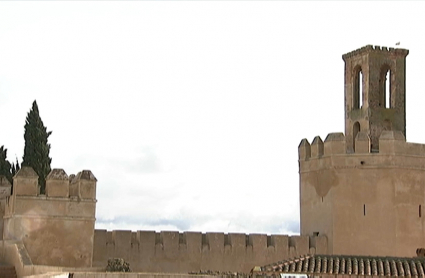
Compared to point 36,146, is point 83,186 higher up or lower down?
lower down

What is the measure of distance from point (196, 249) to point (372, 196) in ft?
19.0

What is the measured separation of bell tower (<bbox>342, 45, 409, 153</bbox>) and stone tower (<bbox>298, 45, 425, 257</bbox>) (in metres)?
0.11

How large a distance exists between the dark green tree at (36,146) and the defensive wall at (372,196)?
926 cm

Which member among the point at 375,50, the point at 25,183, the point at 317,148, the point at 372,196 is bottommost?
the point at 25,183

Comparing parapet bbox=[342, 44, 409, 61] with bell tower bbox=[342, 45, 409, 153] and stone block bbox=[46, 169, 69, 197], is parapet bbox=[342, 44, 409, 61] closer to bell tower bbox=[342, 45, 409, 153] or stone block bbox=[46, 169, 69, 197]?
bell tower bbox=[342, 45, 409, 153]

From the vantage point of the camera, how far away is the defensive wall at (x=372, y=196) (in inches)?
1209

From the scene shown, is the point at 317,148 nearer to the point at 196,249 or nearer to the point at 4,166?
the point at 196,249

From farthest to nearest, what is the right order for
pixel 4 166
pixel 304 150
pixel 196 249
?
pixel 4 166 < pixel 304 150 < pixel 196 249

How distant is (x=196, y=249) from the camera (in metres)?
30.1

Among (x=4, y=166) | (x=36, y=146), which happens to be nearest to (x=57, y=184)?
(x=36, y=146)

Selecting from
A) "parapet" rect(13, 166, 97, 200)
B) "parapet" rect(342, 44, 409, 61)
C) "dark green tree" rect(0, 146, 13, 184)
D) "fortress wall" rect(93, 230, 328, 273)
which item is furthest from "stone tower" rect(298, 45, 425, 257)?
"dark green tree" rect(0, 146, 13, 184)

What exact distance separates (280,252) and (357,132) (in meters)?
5.22

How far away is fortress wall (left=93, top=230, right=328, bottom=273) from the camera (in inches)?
1159

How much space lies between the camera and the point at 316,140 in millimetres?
32219
